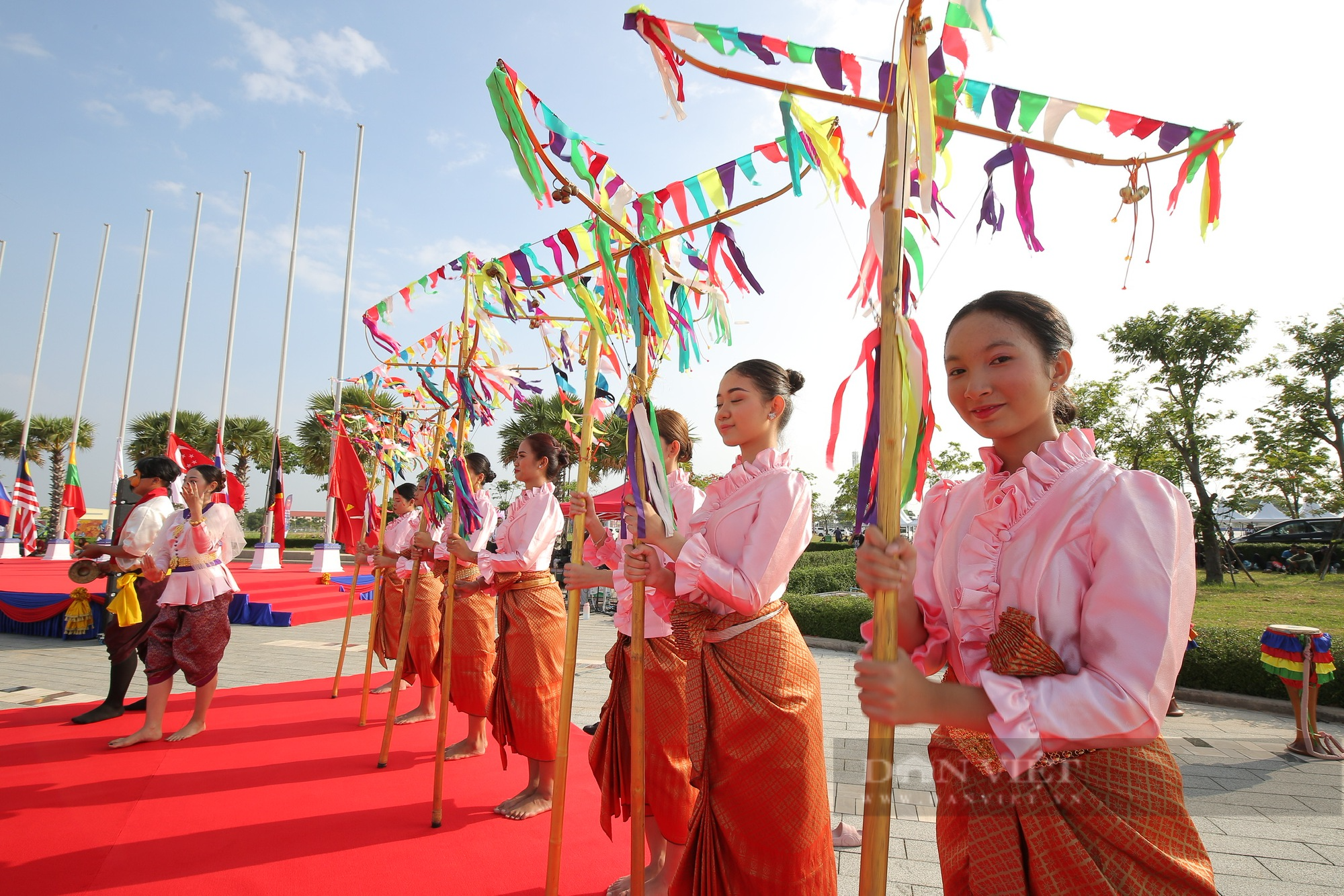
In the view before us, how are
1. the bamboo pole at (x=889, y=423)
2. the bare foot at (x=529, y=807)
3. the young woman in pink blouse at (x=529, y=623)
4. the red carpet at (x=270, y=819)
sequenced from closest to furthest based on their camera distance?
the bamboo pole at (x=889, y=423), the red carpet at (x=270, y=819), the bare foot at (x=529, y=807), the young woman in pink blouse at (x=529, y=623)

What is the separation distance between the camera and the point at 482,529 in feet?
14.3

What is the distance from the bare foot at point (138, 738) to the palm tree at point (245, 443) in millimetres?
20514

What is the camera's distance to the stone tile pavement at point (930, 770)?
9.31 feet

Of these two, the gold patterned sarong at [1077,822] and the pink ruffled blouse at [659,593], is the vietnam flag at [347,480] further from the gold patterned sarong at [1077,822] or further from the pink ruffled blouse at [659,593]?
the gold patterned sarong at [1077,822]

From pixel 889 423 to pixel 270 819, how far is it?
350 centimetres

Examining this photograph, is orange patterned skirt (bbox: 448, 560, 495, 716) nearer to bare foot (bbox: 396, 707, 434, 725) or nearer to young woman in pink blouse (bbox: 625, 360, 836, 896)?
bare foot (bbox: 396, 707, 434, 725)

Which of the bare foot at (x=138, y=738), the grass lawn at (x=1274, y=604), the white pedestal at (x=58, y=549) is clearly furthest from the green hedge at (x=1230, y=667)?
the white pedestal at (x=58, y=549)

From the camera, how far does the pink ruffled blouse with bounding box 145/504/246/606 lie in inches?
170

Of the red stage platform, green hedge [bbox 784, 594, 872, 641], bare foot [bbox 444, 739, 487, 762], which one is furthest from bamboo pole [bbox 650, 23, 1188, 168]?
the red stage platform

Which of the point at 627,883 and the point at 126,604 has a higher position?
the point at 126,604

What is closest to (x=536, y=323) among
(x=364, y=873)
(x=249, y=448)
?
(x=364, y=873)

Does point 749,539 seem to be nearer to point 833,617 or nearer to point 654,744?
point 654,744

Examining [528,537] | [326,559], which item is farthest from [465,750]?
[326,559]

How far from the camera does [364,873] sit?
105 inches
